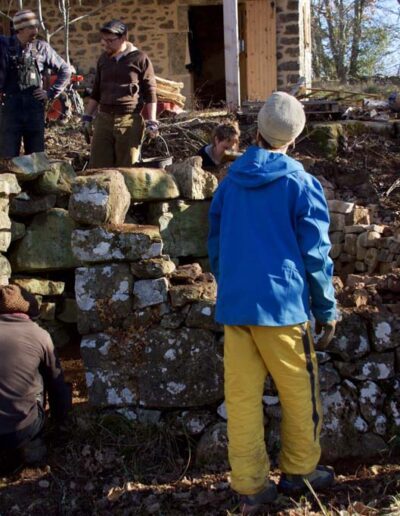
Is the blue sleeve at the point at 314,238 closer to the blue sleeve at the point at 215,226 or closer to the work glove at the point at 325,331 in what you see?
the work glove at the point at 325,331

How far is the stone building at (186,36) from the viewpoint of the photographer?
1363 centimetres

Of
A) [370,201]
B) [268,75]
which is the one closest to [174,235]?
[370,201]

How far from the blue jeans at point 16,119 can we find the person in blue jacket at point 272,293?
360 cm

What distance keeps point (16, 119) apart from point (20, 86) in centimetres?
30

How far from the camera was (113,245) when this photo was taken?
4.21m

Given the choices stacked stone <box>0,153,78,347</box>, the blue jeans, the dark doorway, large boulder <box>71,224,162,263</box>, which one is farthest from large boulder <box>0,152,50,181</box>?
the dark doorway

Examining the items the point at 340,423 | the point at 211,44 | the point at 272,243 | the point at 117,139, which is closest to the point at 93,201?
the point at 272,243

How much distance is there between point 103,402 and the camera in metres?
4.21

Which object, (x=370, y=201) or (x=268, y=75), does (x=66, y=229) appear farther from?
(x=268, y=75)

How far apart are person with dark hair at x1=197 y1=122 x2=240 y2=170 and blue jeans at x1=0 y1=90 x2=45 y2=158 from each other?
62.6 inches

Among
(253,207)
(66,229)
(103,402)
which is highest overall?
(253,207)

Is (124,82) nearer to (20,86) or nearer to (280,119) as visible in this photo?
(20,86)

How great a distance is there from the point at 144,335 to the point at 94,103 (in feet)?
11.1

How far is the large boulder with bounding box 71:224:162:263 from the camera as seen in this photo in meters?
4.21
